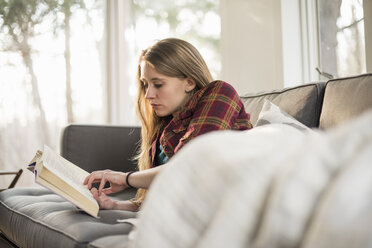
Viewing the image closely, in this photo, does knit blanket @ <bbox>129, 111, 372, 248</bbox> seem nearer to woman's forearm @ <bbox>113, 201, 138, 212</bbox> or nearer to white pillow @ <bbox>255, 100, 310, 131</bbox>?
white pillow @ <bbox>255, 100, 310, 131</bbox>

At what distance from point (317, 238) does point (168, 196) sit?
0.21m

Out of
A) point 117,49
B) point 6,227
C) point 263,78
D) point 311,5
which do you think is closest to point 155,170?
point 6,227

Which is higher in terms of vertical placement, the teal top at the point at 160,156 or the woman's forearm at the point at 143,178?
the teal top at the point at 160,156

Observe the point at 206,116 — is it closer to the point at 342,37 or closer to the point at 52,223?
the point at 52,223

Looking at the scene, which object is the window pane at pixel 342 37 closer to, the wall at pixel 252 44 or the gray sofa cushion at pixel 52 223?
the wall at pixel 252 44

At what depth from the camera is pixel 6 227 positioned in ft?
5.87

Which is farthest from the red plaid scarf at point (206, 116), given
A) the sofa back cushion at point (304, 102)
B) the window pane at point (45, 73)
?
the window pane at point (45, 73)

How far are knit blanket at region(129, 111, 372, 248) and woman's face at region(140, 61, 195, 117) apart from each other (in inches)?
41.3

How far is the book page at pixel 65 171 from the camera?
1.26m

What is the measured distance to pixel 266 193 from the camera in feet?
1.94

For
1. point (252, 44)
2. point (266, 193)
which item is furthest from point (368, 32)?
point (266, 193)

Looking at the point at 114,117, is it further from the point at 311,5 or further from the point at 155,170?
the point at 155,170

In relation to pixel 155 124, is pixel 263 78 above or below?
above

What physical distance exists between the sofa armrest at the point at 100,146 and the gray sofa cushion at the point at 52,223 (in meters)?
0.35
